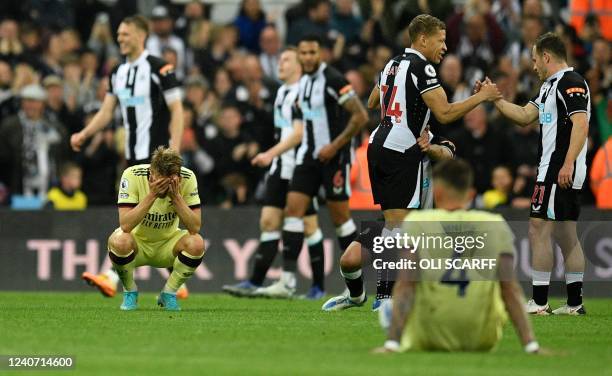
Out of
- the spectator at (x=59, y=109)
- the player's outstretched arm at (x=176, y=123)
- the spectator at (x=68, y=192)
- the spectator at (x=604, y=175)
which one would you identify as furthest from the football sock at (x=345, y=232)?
the spectator at (x=59, y=109)

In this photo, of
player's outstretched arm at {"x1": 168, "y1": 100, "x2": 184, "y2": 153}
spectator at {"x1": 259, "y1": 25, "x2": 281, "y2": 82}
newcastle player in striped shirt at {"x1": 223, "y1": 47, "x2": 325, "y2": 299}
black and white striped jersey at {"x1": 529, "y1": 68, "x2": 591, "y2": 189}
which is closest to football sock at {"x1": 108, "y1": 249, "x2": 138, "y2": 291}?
player's outstretched arm at {"x1": 168, "y1": 100, "x2": 184, "y2": 153}

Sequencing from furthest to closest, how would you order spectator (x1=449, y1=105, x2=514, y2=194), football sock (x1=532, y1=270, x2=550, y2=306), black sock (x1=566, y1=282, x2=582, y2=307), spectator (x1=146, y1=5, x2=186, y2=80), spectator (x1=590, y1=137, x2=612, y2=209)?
1. spectator (x1=146, y1=5, x2=186, y2=80)
2. spectator (x1=449, y1=105, x2=514, y2=194)
3. spectator (x1=590, y1=137, x2=612, y2=209)
4. black sock (x1=566, y1=282, x2=582, y2=307)
5. football sock (x1=532, y1=270, x2=550, y2=306)

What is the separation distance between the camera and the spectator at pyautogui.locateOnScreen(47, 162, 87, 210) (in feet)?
58.2

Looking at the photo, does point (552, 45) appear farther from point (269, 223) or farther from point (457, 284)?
point (457, 284)

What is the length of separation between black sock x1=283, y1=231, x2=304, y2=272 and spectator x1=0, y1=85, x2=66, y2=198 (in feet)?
15.6

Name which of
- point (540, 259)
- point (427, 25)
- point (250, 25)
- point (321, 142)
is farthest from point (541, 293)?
point (250, 25)

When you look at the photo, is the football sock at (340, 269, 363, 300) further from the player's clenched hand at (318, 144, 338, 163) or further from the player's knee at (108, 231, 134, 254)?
the player's clenched hand at (318, 144, 338, 163)

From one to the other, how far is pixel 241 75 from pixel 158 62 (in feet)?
20.9

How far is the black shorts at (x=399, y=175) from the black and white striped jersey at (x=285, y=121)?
344cm

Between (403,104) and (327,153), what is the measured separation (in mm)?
2789

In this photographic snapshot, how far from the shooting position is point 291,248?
1494 centimetres

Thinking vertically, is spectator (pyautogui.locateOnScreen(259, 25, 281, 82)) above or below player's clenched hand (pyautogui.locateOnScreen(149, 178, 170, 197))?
above

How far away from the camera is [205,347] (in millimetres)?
9000

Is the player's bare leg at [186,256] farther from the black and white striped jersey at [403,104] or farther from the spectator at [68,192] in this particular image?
the spectator at [68,192]
